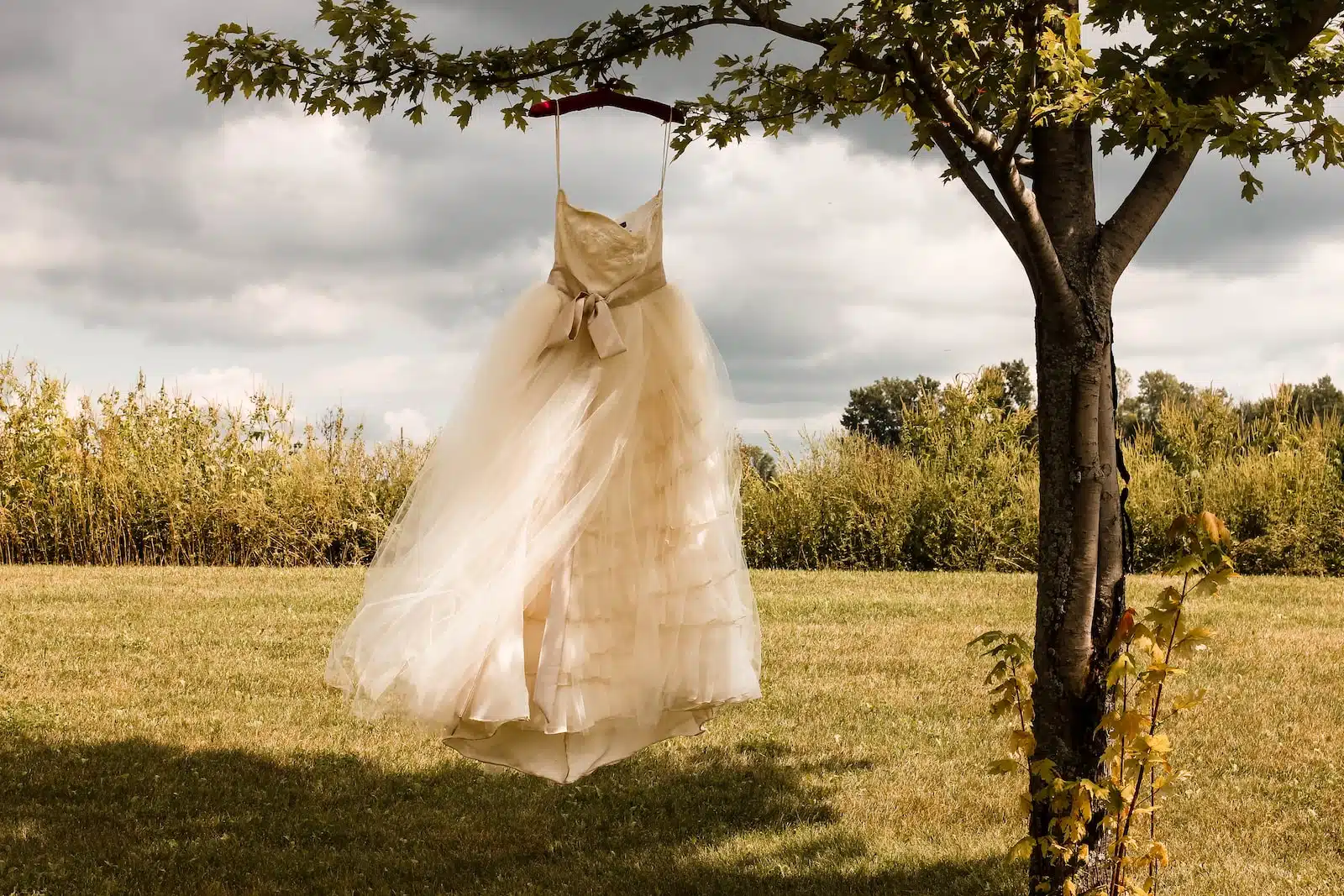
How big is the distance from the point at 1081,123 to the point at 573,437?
1.64m

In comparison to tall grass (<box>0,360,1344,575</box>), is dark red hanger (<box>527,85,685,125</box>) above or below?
above

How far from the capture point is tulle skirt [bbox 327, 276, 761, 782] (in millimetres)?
3023

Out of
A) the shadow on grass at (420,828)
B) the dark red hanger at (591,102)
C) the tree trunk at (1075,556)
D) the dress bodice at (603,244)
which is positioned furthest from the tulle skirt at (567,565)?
the shadow on grass at (420,828)

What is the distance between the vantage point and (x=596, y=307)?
10.9ft

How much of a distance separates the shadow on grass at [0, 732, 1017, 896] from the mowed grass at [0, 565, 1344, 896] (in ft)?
0.04

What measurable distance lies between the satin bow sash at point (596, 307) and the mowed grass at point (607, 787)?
6.12 ft

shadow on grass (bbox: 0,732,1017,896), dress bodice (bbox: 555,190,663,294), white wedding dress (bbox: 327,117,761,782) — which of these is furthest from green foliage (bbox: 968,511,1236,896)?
dress bodice (bbox: 555,190,663,294)

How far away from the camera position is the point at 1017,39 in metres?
2.96

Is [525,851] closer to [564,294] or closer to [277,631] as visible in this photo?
[564,294]

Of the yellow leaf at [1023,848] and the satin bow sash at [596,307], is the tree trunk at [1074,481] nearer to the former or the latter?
the yellow leaf at [1023,848]

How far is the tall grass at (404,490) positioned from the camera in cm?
1141

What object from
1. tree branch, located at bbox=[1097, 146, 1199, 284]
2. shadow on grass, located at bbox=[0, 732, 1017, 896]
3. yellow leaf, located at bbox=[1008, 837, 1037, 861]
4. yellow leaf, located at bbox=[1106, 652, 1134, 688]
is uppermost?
tree branch, located at bbox=[1097, 146, 1199, 284]

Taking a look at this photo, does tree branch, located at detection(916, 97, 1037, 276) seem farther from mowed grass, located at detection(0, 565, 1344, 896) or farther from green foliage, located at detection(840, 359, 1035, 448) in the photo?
green foliage, located at detection(840, 359, 1035, 448)

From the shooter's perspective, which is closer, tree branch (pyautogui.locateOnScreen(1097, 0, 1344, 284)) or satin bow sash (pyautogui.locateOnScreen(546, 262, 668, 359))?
tree branch (pyautogui.locateOnScreen(1097, 0, 1344, 284))
